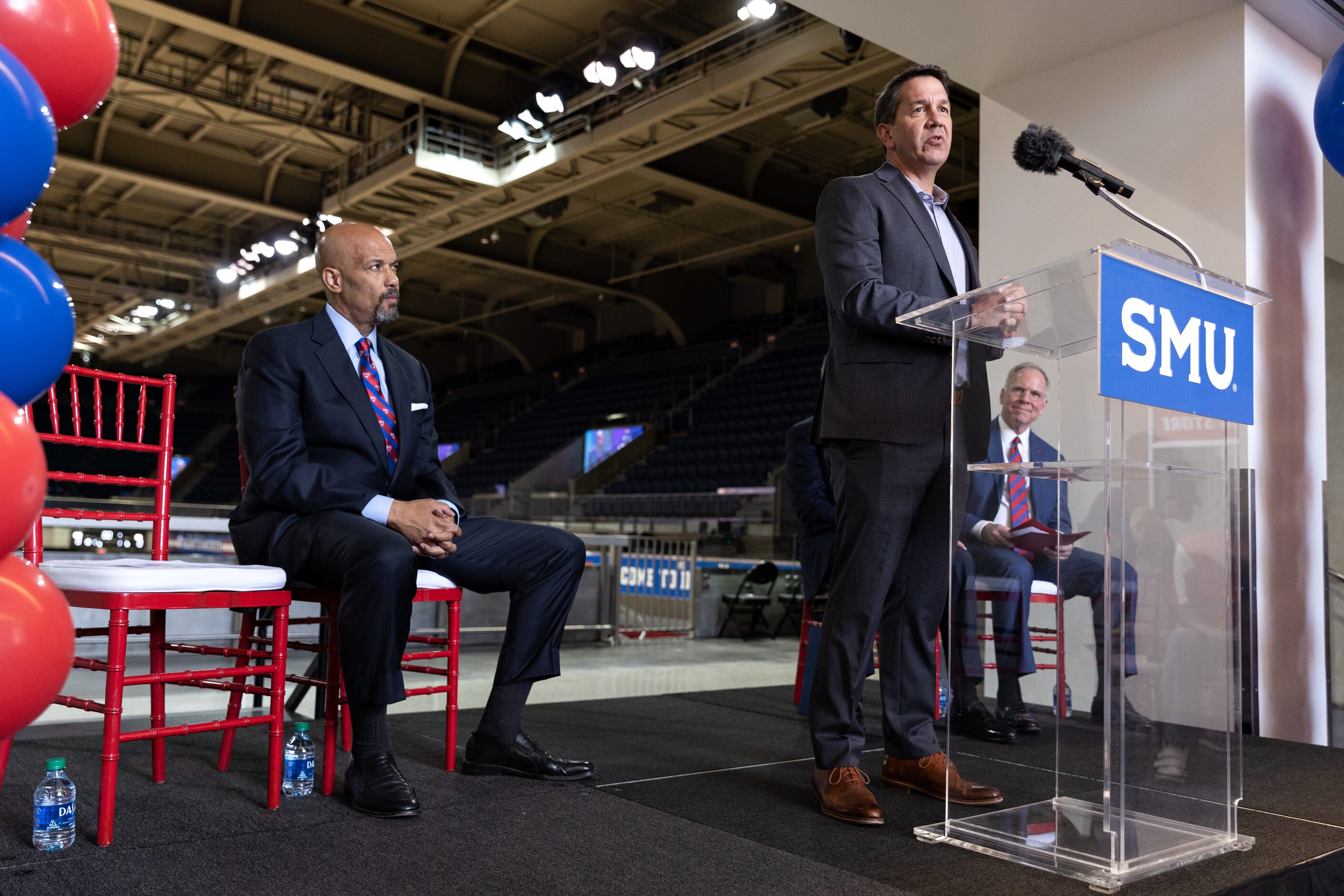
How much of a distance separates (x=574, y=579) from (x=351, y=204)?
10.8 meters

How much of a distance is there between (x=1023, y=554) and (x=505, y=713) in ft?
3.78

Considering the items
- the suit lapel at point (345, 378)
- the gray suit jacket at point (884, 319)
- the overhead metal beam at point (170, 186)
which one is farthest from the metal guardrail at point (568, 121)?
the suit lapel at point (345, 378)

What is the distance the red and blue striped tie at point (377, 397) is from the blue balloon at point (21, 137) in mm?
1225

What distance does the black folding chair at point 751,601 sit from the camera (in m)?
7.26

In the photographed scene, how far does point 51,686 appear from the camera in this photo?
1038 mm

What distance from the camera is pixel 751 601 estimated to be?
23.9 ft

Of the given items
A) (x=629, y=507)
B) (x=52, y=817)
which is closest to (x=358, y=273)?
(x=52, y=817)

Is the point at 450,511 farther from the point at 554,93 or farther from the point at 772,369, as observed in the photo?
the point at 772,369

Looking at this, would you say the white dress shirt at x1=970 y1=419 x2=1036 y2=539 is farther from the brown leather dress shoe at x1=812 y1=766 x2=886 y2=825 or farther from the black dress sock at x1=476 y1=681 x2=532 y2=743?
the black dress sock at x1=476 y1=681 x2=532 y2=743

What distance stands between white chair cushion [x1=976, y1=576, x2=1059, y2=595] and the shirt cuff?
118cm

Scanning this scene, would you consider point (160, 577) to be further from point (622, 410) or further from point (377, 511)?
point (622, 410)

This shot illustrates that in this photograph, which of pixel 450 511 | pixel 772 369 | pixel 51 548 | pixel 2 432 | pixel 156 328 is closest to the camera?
pixel 2 432

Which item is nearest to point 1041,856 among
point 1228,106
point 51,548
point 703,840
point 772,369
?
point 703,840

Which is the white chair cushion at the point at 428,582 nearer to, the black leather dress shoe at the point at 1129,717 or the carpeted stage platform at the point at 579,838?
the carpeted stage platform at the point at 579,838
